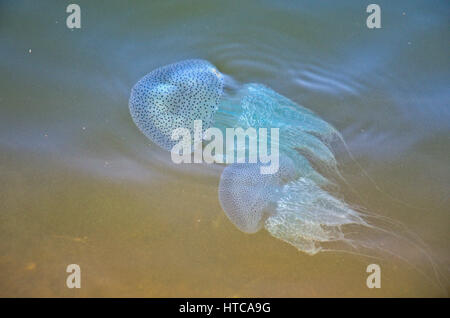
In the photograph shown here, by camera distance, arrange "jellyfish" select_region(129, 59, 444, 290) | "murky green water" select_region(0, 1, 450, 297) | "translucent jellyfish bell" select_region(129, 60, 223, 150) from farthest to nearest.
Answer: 1. "translucent jellyfish bell" select_region(129, 60, 223, 150)
2. "jellyfish" select_region(129, 59, 444, 290)
3. "murky green water" select_region(0, 1, 450, 297)

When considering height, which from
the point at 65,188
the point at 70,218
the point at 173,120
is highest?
the point at 173,120

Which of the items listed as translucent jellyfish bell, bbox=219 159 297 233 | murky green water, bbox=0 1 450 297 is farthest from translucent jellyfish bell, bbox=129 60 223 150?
translucent jellyfish bell, bbox=219 159 297 233

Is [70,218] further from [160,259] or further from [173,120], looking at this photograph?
[173,120]

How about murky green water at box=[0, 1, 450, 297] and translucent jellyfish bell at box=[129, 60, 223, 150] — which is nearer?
murky green water at box=[0, 1, 450, 297]

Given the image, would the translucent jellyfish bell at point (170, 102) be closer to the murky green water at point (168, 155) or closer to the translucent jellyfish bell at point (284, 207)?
the murky green water at point (168, 155)

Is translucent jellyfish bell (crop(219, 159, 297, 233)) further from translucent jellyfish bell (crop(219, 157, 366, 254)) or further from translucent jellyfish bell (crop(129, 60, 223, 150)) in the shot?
translucent jellyfish bell (crop(129, 60, 223, 150))

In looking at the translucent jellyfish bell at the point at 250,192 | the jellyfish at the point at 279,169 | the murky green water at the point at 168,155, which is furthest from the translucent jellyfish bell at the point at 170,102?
the translucent jellyfish bell at the point at 250,192
